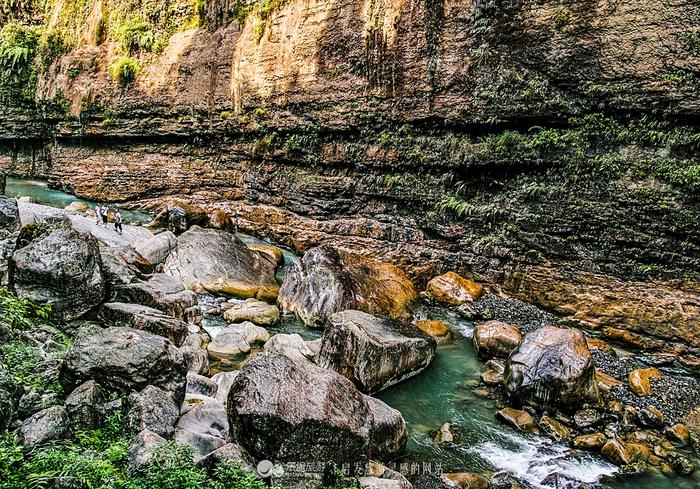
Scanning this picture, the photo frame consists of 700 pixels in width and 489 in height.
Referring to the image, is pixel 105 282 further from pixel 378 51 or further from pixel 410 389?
pixel 378 51

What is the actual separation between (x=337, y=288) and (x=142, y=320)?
4198 mm

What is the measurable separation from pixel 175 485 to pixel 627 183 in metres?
10.3

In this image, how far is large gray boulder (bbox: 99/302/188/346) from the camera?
675 centimetres

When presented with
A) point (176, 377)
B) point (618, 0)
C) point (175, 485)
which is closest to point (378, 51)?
point (618, 0)

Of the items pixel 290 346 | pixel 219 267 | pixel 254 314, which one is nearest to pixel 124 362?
pixel 290 346

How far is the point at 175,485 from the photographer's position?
3.67m

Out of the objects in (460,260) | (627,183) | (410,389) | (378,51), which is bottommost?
(410,389)

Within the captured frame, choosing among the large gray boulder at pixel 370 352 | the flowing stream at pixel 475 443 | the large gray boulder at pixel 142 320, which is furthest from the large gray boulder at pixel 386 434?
the large gray boulder at pixel 142 320

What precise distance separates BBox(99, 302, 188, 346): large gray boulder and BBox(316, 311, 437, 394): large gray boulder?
90.3 inches

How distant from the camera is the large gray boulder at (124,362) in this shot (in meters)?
4.77

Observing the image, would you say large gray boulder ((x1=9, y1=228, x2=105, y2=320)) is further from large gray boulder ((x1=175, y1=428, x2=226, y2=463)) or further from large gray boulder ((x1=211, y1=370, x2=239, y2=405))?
large gray boulder ((x1=175, y1=428, x2=226, y2=463))

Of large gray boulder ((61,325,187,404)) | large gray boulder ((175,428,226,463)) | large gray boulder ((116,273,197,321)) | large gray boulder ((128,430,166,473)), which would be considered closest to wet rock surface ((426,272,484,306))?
large gray boulder ((116,273,197,321))

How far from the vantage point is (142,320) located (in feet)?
22.1

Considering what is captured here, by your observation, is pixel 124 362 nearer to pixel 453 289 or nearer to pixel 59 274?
pixel 59 274
